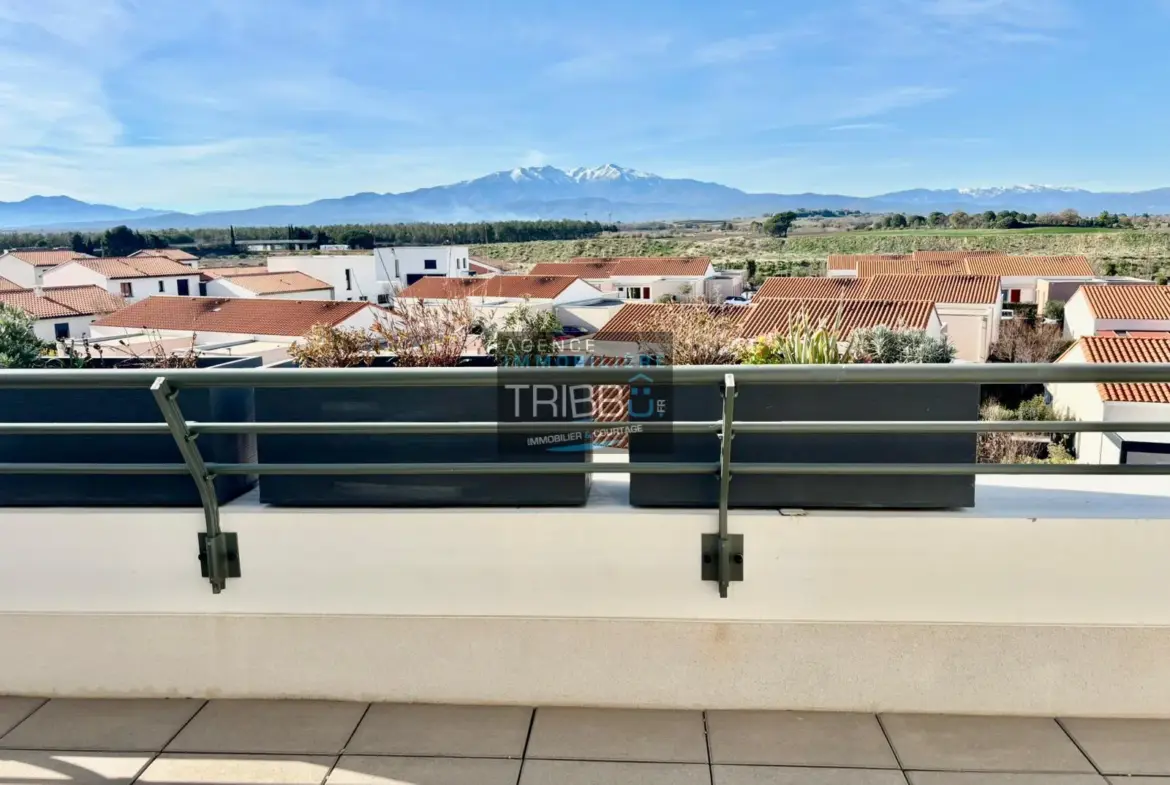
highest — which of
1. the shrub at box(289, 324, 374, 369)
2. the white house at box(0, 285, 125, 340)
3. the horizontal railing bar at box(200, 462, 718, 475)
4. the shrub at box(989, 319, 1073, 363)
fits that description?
the shrub at box(289, 324, 374, 369)

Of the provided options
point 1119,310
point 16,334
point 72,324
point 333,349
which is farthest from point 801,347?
point 72,324

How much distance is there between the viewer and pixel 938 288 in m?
37.1

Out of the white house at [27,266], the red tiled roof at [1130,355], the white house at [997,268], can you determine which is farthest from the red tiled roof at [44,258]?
the red tiled roof at [1130,355]

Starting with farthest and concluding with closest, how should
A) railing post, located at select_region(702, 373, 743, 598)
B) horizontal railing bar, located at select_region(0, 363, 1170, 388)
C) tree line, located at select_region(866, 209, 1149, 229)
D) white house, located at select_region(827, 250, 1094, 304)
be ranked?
tree line, located at select_region(866, 209, 1149, 229)
white house, located at select_region(827, 250, 1094, 304)
railing post, located at select_region(702, 373, 743, 598)
horizontal railing bar, located at select_region(0, 363, 1170, 388)

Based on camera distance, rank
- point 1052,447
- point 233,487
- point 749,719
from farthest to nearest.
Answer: point 1052,447, point 233,487, point 749,719

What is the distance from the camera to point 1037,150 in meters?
121

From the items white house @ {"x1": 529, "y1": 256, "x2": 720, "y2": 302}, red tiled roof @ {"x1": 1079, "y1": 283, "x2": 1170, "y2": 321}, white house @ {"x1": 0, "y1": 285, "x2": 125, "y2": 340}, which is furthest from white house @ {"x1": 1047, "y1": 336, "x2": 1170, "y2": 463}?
white house @ {"x1": 0, "y1": 285, "x2": 125, "y2": 340}

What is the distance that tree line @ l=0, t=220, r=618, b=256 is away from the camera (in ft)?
238

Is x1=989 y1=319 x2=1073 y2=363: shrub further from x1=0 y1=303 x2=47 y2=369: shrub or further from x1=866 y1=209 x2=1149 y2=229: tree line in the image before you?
x1=866 y1=209 x2=1149 y2=229: tree line

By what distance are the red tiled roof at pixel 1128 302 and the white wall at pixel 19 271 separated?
188ft

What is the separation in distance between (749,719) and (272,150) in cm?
11140

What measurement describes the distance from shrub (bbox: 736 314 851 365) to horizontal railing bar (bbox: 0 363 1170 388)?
30.7 inches

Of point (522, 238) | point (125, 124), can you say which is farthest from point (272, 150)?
point (522, 238)

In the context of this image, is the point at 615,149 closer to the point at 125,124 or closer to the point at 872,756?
the point at 125,124
